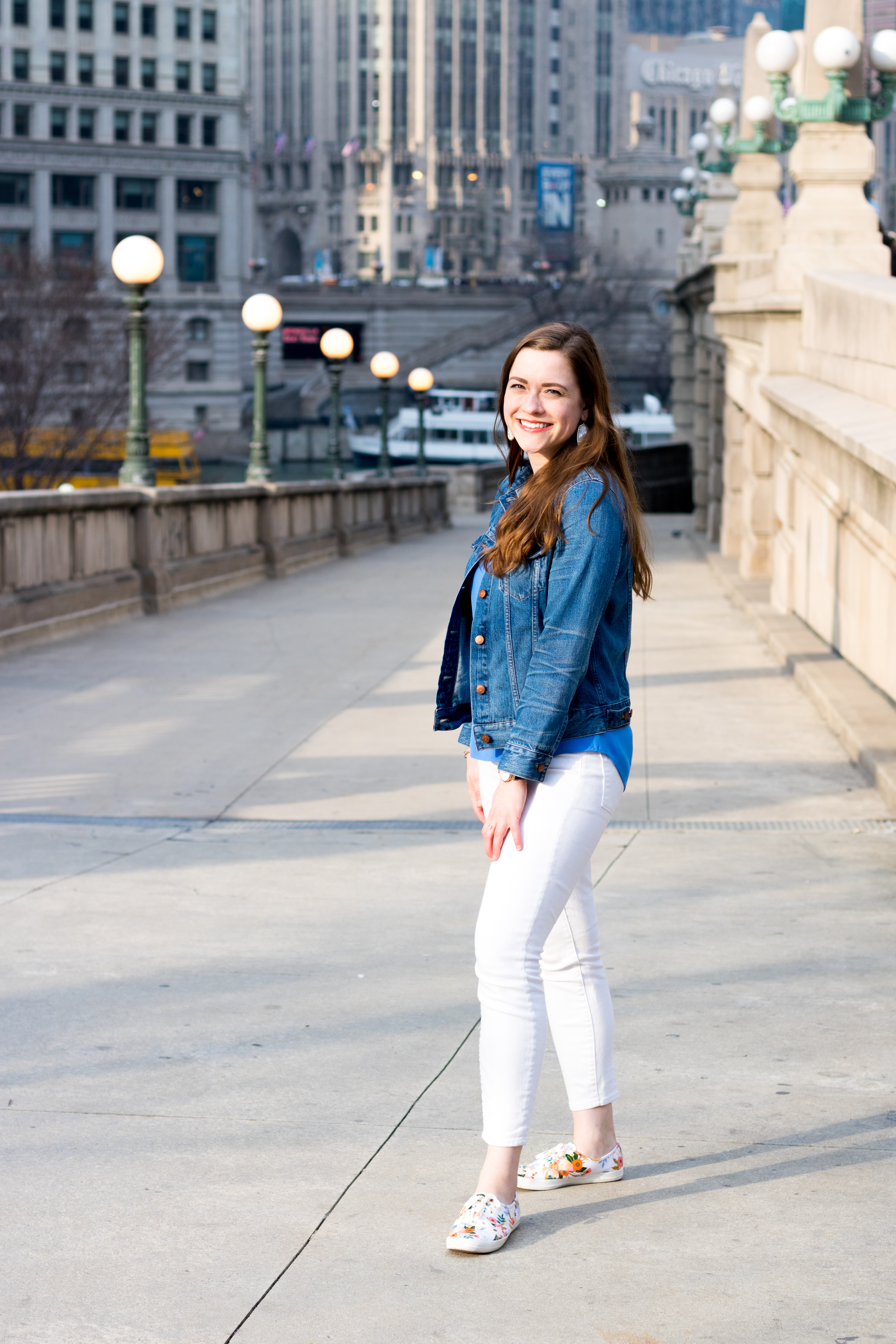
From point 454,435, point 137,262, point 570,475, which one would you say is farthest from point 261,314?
point 454,435

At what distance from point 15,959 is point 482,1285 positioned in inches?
106

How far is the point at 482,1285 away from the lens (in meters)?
3.35

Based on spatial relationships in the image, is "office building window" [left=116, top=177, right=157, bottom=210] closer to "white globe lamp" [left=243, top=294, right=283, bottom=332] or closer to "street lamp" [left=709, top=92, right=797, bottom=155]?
"street lamp" [left=709, top=92, right=797, bottom=155]

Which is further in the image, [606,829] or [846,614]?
[846,614]

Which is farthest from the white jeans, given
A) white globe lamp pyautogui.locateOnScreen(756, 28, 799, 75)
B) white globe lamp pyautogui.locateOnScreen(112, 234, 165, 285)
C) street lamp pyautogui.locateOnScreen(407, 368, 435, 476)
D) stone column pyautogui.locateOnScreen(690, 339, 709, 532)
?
street lamp pyautogui.locateOnScreen(407, 368, 435, 476)

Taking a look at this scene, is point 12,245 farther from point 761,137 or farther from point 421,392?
point 761,137

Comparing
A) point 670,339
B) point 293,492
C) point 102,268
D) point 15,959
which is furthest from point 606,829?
point 670,339

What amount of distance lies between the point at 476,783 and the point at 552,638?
1.40ft

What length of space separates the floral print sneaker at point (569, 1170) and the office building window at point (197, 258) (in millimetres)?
105498

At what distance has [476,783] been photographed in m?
3.74

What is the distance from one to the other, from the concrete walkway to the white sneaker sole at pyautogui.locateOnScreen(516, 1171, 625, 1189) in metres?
0.03

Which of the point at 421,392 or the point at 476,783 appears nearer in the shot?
the point at 476,783

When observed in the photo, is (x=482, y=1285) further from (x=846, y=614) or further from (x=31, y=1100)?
(x=846, y=614)

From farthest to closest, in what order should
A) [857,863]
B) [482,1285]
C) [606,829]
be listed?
[606,829] < [857,863] < [482,1285]
